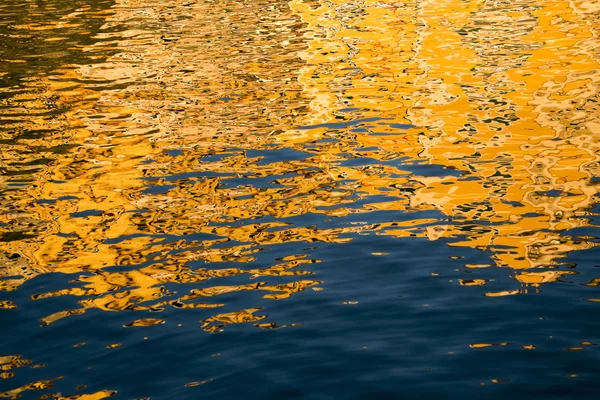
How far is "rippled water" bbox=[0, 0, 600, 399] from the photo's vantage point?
7152mm

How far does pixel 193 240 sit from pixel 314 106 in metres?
6.92

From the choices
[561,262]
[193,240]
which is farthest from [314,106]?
[561,262]

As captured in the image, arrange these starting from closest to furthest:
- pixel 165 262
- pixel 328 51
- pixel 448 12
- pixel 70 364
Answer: pixel 70 364, pixel 165 262, pixel 328 51, pixel 448 12

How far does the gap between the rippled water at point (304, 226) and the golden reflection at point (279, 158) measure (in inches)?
2.0

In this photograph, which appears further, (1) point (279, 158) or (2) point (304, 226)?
(1) point (279, 158)

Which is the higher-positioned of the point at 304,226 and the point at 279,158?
the point at 304,226

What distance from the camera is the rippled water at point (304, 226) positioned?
715 cm

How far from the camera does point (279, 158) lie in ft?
44.9

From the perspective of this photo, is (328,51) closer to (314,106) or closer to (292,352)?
(314,106)

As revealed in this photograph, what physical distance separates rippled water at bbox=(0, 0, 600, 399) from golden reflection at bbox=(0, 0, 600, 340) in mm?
50

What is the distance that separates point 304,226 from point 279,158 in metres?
3.19

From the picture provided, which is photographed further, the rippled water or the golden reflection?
the golden reflection

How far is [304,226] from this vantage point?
1065cm

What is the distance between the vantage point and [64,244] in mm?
10656
